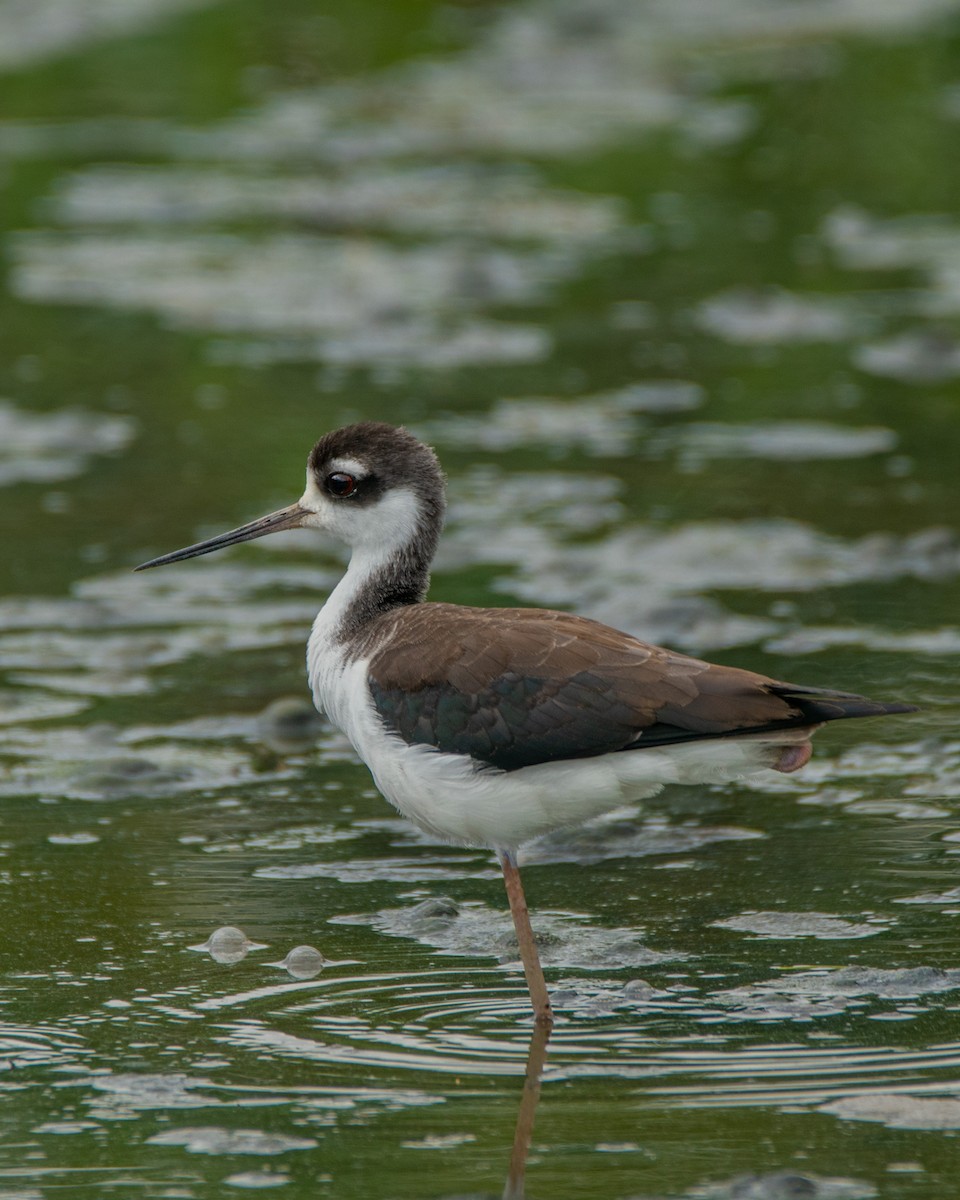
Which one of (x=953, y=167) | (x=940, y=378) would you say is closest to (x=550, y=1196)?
(x=940, y=378)

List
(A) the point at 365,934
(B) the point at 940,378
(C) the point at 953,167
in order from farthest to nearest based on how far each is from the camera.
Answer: (C) the point at 953,167 < (B) the point at 940,378 < (A) the point at 365,934

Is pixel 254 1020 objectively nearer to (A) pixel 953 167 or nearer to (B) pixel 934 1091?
(B) pixel 934 1091

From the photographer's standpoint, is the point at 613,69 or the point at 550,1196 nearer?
the point at 550,1196

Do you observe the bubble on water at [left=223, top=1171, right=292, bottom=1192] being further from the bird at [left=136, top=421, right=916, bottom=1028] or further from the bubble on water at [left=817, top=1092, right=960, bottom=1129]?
the bubble on water at [left=817, top=1092, right=960, bottom=1129]

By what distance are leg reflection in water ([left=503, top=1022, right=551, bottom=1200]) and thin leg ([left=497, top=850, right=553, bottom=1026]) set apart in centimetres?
5

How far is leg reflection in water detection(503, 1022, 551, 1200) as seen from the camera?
4.99 m

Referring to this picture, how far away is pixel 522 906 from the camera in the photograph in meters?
6.09

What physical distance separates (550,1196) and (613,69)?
16.2 meters

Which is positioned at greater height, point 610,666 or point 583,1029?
point 610,666

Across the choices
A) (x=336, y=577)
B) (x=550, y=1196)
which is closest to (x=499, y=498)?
(x=336, y=577)

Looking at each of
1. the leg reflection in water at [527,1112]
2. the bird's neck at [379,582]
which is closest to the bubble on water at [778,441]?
the bird's neck at [379,582]

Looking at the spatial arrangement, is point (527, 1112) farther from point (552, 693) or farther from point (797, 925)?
point (797, 925)

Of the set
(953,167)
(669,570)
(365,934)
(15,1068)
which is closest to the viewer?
(15,1068)

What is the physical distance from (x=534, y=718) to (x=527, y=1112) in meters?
1.21
